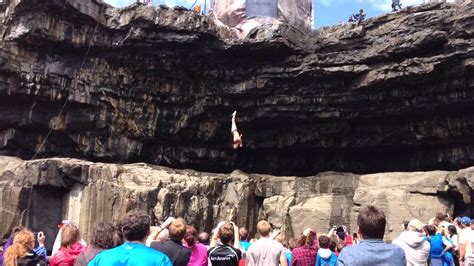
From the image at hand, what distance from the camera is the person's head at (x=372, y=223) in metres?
3.71

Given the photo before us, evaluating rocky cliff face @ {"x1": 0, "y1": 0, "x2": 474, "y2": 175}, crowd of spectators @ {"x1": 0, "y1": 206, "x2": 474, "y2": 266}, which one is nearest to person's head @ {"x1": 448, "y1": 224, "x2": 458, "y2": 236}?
crowd of spectators @ {"x1": 0, "y1": 206, "x2": 474, "y2": 266}

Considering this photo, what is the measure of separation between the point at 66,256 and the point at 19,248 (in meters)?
0.55

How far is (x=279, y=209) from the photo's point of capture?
65.4 feet

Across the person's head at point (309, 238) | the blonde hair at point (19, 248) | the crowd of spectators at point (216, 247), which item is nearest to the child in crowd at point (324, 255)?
the crowd of spectators at point (216, 247)

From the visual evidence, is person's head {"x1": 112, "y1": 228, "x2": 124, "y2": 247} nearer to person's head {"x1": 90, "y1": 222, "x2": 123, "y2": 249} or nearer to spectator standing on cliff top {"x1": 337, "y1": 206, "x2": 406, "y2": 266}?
person's head {"x1": 90, "y1": 222, "x2": 123, "y2": 249}

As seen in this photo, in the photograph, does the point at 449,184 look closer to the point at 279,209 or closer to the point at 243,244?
the point at 279,209

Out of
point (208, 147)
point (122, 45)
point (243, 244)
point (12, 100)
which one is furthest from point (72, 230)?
point (208, 147)

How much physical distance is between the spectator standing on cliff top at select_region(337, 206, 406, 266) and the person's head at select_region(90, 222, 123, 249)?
2284 millimetres

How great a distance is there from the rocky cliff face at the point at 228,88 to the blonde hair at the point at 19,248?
1631 cm

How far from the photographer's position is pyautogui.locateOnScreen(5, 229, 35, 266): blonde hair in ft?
17.1

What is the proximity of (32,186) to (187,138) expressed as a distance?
9.37 metres

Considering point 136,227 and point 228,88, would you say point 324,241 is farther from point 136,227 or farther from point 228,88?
point 228,88

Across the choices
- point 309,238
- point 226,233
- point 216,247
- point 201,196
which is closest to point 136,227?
point 226,233

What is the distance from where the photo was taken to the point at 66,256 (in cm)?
518
